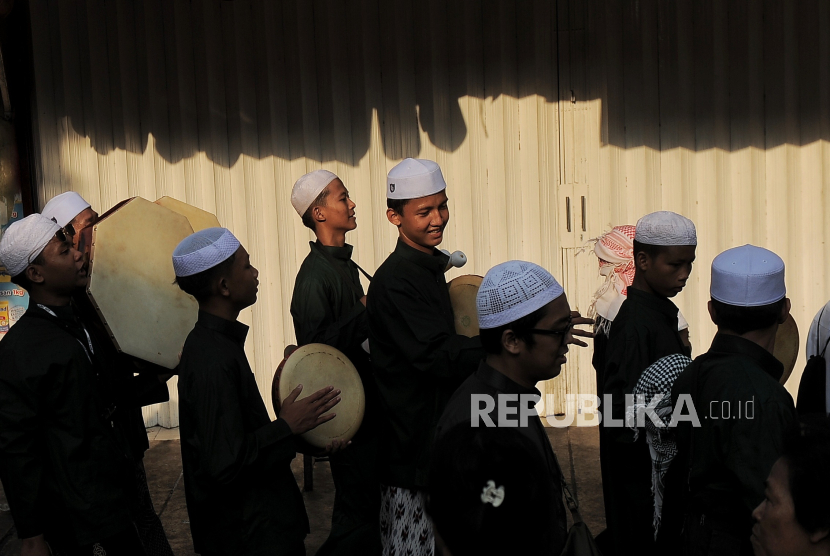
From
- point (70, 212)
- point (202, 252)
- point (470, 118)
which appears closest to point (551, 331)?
point (202, 252)

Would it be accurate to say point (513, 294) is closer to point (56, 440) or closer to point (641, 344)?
point (641, 344)

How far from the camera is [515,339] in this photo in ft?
7.73

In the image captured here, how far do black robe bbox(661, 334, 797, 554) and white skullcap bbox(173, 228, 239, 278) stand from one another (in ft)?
5.11

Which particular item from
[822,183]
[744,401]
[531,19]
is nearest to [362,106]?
[531,19]

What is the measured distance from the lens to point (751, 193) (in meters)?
6.06

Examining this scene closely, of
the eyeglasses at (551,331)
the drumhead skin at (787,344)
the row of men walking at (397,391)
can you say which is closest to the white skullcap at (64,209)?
the row of men walking at (397,391)

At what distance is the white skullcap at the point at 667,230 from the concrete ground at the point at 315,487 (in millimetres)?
1818

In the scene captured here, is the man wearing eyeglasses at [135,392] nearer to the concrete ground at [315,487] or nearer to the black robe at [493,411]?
the concrete ground at [315,487]

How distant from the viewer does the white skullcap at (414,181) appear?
138 inches

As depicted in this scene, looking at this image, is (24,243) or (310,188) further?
(310,188)

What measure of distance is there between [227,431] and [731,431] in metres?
1.54

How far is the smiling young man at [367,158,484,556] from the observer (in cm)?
319

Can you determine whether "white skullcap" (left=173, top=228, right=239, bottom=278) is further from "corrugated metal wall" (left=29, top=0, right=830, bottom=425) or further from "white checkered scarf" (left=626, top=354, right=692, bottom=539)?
"corrugated metal wall" (left=29, top=0, right=830, bottom=425)

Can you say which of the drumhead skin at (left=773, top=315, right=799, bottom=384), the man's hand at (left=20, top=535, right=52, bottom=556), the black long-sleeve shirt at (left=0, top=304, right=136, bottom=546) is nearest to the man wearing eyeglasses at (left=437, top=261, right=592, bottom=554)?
the black long-sleeve shirt at (left=0, top=304, right=136, bottom=546)
